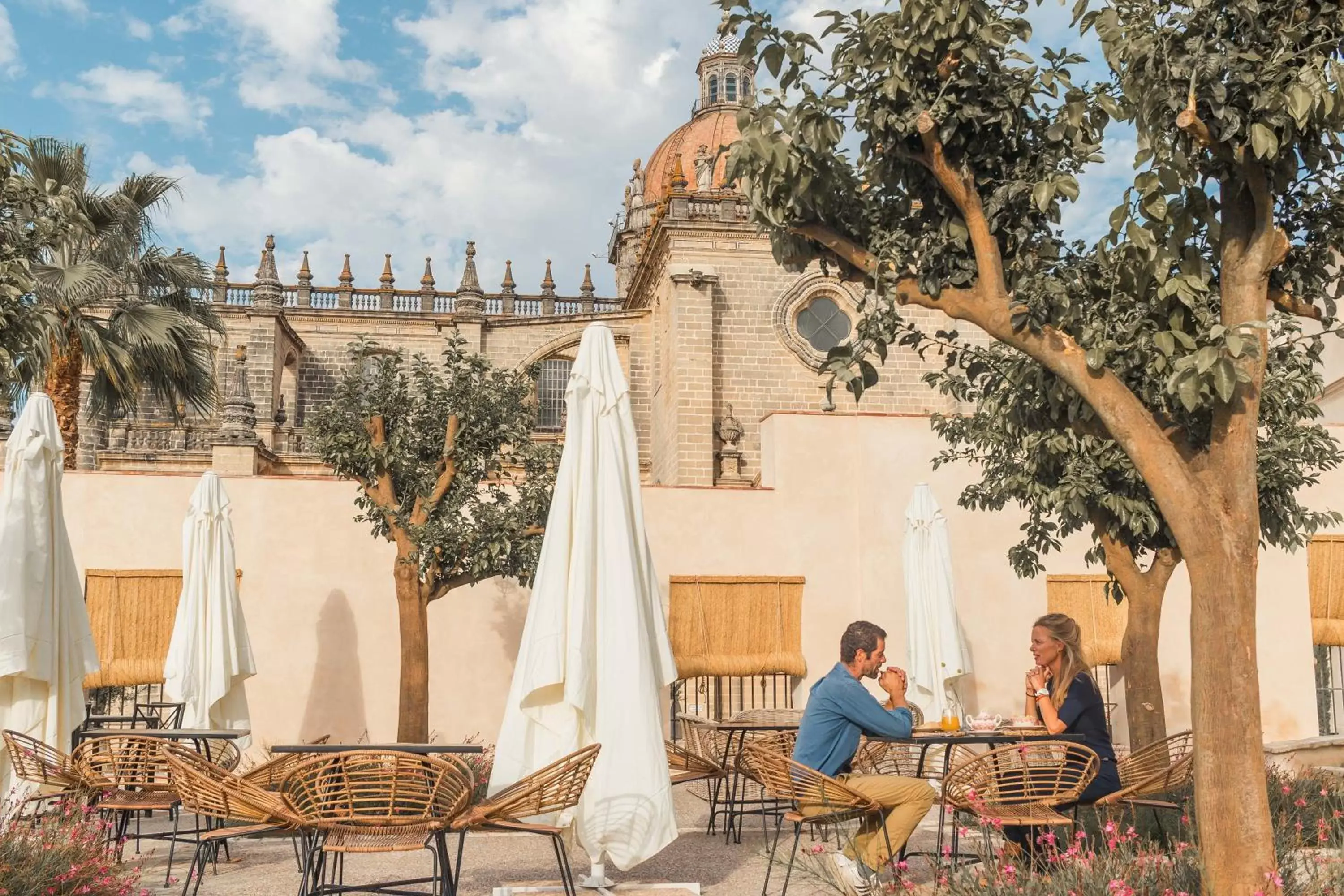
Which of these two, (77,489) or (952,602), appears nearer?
(952,602)

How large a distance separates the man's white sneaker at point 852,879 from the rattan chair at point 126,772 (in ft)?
11.3

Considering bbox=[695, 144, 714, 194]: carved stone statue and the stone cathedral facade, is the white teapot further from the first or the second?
bbox=[695, 144, 714, 194]: carved stone statue

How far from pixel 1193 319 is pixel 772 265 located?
20.4 meters

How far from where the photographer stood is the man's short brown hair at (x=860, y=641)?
5895 millimetres

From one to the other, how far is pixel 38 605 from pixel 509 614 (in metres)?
7.00

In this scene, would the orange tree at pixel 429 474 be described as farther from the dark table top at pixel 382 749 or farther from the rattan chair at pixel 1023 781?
the rattan chair at pixel 1023 781

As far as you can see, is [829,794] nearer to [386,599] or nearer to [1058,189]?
[1058,189]

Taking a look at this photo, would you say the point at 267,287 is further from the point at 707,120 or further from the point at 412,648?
the point at 412,648

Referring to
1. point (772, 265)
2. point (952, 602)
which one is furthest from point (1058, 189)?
point (772, 265)

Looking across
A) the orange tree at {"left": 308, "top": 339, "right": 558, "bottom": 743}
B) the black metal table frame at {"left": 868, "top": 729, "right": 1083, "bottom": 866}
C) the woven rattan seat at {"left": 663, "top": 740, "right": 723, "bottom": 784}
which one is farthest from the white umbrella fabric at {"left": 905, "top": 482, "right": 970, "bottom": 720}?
the black metal table frame at {"left": 868, "top": 729, "right": 1083, "bottom": 866}

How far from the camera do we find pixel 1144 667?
1015cm

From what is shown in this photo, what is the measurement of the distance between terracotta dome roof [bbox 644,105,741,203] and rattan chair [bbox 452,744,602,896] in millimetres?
39838

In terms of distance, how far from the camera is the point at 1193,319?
16.8 ft

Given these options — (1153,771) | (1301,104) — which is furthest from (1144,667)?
(1301,104)
